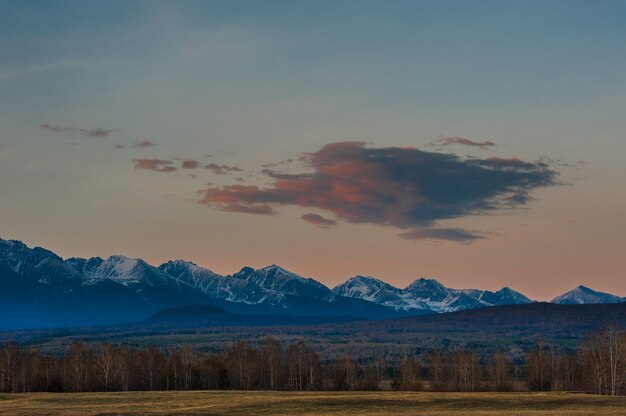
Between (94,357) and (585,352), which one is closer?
(585,352)

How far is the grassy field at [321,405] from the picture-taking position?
96.8m

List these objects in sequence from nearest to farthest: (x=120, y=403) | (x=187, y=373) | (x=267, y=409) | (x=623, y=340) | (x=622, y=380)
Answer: (x=267, y=409) → (x=120, y=403) → (x=622, y=380) → (x=623, y=340) → (x=187, y=373)

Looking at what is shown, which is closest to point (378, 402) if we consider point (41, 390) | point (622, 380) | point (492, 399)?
point (492, 399)

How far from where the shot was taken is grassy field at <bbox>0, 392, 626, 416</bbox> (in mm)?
96812

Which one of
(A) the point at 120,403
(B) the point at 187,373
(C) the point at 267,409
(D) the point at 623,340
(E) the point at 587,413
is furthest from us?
(B) the point at 187,373

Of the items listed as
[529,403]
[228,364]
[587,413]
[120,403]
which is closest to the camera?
[587,413]

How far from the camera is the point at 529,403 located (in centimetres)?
10956

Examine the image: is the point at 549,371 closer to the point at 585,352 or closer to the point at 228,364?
the point at 585,352

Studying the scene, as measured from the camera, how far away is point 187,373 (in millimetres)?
187000

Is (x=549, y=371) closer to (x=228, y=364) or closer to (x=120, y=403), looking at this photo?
(x=228, y=364)

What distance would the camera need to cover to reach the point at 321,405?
108 metres

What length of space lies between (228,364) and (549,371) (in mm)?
78382

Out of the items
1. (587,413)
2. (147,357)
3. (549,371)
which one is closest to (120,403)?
(587,413)

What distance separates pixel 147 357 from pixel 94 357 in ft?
45.3
